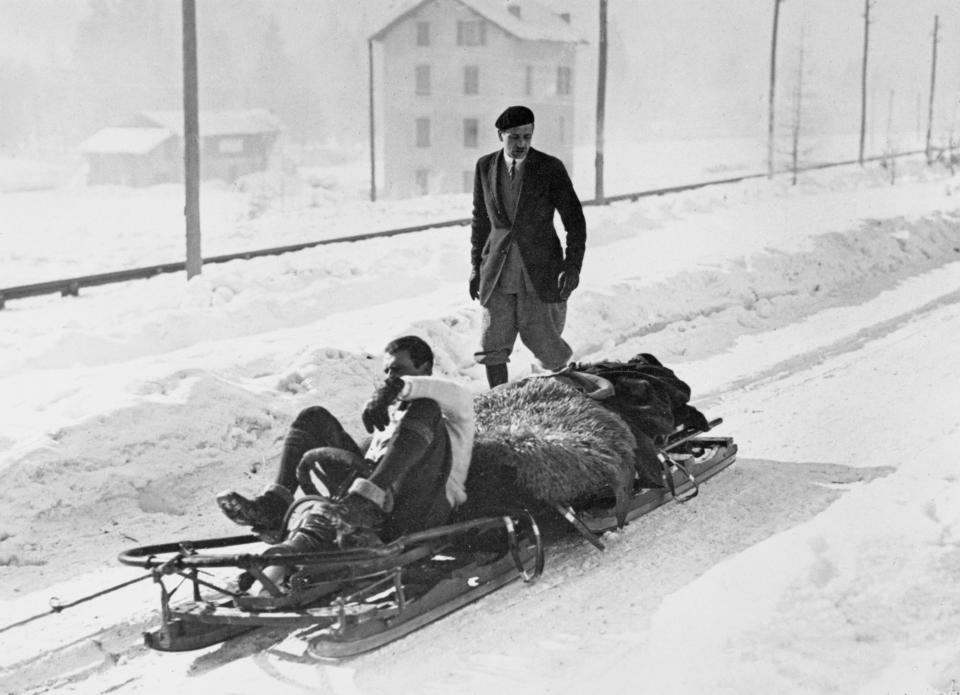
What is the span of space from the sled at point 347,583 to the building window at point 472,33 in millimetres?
46313

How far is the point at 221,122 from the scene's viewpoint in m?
64.6

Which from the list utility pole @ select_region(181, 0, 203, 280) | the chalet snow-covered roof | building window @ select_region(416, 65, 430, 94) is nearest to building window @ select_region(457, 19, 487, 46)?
building window @ select_region(416, 65, 430, 94)

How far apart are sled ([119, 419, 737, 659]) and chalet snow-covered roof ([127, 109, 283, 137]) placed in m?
58.3

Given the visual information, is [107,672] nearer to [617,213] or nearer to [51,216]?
[617,213]

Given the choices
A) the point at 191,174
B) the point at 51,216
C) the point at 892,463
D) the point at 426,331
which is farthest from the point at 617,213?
the point at 51,216

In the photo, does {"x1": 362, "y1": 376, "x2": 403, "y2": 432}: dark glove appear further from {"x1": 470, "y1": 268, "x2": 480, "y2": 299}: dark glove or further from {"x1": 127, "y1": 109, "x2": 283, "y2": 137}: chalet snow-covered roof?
{"x1": 127, "y1": 109, "x2": 283, "y2": 137}: chalet snow-covered roof

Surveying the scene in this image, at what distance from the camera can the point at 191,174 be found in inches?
686

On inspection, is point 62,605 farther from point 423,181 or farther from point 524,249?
point 423,181

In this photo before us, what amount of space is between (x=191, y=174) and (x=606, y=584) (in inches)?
519

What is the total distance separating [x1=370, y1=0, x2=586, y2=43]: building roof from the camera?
161 ft

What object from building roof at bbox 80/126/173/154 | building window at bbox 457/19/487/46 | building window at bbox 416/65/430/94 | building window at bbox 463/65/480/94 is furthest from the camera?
building roof at bbox 80/126/173/154

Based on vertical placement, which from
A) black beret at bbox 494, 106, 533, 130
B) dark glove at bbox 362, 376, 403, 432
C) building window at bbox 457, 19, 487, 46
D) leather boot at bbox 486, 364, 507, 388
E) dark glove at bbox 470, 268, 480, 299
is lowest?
leather boot at bbox 486, 364, 507, 388

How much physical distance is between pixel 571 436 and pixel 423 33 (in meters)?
47.6

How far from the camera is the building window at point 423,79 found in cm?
5150
